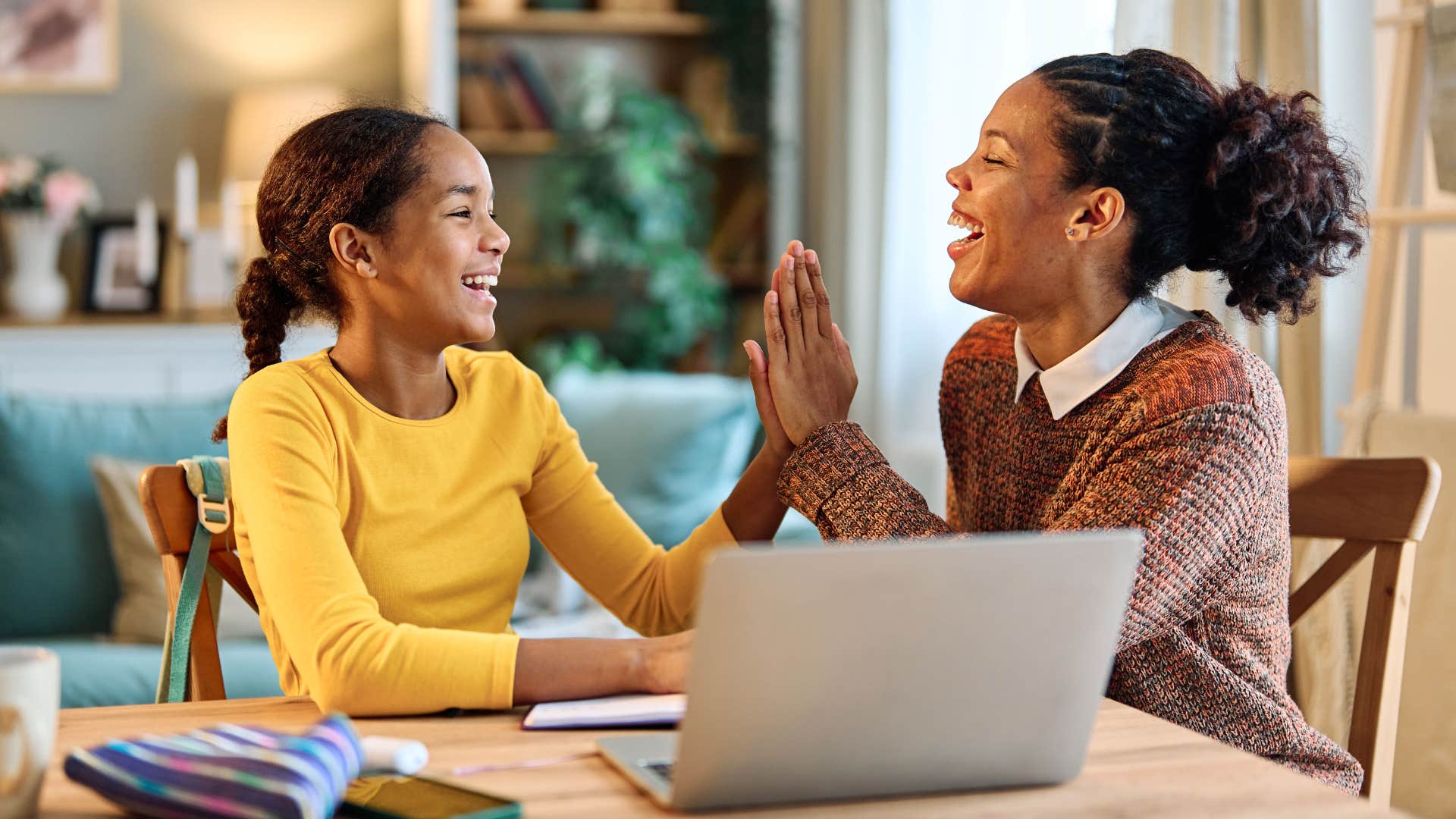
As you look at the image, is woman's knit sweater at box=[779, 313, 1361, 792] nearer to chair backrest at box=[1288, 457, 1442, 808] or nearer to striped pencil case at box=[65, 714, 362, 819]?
chair backrest at box=[1288, 457, 1442, 808]

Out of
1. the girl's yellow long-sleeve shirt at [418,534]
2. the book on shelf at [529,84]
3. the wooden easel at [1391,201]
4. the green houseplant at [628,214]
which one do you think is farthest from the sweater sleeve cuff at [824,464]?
the book on shelf at [529,84]

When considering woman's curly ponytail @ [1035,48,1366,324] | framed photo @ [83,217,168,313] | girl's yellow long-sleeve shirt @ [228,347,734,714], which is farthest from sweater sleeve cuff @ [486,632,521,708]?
framed photo @ [83,217,168,313]

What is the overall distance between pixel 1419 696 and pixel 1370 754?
477mm

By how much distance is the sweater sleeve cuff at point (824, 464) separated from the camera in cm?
136

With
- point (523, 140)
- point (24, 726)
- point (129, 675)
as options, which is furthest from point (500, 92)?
point (24, 726)

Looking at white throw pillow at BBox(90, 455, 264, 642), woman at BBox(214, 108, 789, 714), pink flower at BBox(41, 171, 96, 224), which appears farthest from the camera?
pink flower at BBox(41, 171, 96, 224)

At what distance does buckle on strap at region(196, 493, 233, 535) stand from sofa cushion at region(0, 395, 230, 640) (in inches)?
61.5

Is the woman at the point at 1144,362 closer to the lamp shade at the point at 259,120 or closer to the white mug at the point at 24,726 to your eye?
the white mug at the point at 24,726

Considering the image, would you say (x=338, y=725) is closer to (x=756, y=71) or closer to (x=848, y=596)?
(x=848, y=596)

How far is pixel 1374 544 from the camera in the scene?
56.4 inches

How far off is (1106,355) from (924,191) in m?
2.03

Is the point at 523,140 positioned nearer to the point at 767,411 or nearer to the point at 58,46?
the point at 58,46

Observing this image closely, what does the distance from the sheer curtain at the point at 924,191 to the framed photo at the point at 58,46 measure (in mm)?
2415

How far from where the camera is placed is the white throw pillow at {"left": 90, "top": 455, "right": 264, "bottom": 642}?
8.57 ft
